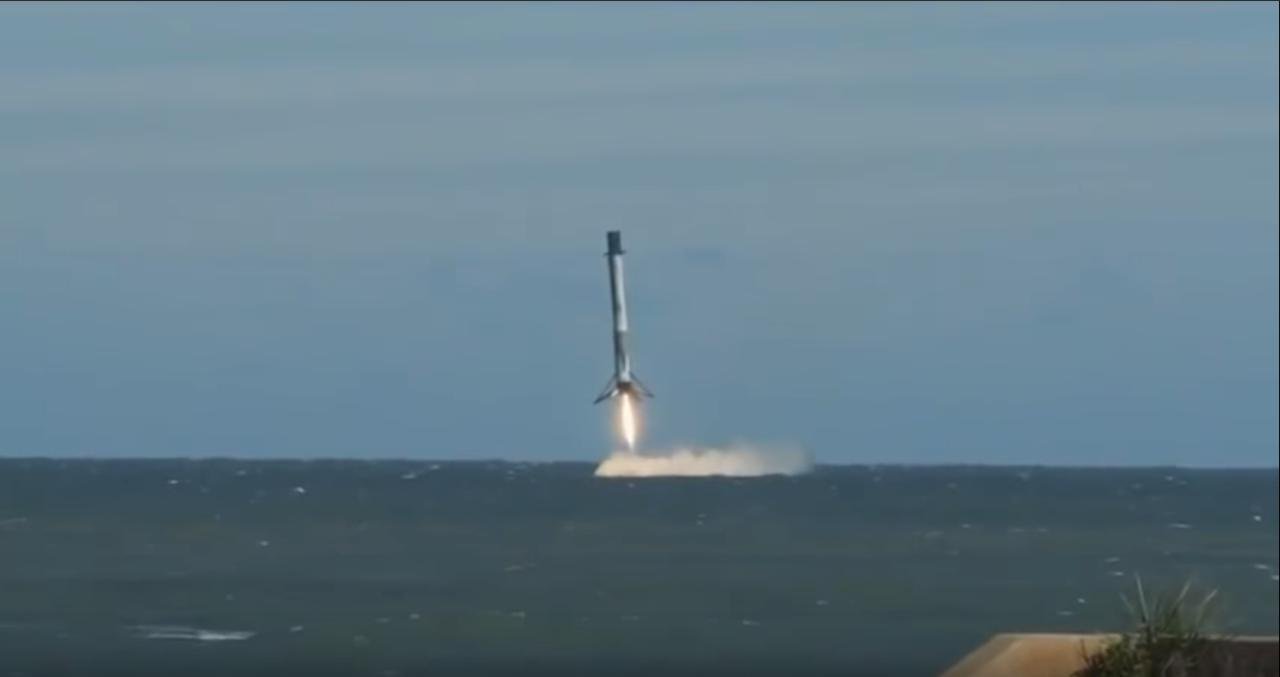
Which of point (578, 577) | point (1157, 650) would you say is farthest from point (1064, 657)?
point (578, 577)

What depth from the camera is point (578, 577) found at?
82.1 metres

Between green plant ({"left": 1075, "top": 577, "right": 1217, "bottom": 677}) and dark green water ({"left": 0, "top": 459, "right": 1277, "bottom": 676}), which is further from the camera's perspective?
dark green water ({"left": 0, "top": 459, "right": 1277, "bottom": 676})

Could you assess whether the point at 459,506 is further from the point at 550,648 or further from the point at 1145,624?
the point at 1145,624

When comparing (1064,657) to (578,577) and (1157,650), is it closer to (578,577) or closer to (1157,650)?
(1157,650)

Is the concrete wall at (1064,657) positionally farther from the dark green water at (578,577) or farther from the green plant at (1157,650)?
the dark green water at (578,577)

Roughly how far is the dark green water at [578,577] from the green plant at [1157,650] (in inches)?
332

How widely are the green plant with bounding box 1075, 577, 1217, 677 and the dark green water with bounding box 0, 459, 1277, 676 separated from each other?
332 inches

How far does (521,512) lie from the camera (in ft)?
421

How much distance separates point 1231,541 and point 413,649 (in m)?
54.9

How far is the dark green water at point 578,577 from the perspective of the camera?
5739 centimetres

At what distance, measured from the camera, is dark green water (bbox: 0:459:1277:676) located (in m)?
57.4

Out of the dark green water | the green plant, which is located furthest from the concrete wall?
the dark green water

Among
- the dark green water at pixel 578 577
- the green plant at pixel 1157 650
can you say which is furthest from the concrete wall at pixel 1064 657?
the dark green water at pixel 578 577

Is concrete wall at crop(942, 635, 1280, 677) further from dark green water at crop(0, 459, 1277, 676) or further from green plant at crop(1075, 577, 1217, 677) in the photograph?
dark green water at crop(0, 459, 1277, 676)
